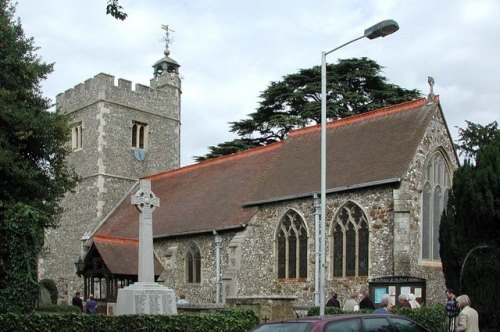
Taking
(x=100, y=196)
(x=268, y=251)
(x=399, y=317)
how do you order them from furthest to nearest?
(x=100, y=196)
(x=268, y=251)
(x=399, y=317)

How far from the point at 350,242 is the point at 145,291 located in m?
8.17

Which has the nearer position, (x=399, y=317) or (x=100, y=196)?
(x=399, y=317)

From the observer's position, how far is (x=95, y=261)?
25391 millimetres

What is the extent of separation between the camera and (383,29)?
14086mm

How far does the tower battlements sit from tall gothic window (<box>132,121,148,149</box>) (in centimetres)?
91

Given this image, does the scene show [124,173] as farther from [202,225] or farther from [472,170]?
[472,170]

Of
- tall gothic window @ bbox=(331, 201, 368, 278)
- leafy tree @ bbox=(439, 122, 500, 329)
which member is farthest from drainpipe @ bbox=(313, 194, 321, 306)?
leafy tree @ bbox=(439, 122, 500, 329)

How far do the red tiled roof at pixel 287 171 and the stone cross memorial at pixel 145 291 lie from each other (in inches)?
273

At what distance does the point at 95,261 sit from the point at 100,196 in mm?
9582

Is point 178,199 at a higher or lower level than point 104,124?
lower

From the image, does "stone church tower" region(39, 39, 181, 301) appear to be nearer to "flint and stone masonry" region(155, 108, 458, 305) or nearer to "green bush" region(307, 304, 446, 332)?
"flint and stone masonry" region(155, 108, 458, 305)

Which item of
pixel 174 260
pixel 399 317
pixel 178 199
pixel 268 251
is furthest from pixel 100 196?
pixel 399 317

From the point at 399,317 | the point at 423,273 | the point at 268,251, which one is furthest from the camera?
the point at 268,251

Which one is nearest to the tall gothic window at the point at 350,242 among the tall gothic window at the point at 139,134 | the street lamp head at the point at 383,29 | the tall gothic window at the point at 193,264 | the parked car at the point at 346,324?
the tall gothic window at the point at 193,264
